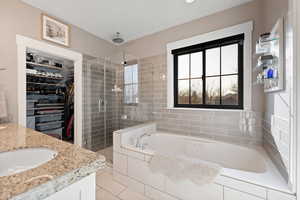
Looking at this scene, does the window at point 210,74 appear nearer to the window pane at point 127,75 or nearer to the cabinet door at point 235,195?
the window pane at point 127,75

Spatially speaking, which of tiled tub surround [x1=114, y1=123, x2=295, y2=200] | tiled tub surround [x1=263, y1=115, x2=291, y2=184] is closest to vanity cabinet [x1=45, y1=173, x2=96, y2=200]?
tiled tub surround [x1=114, y1=123, x2=295, y2=200]

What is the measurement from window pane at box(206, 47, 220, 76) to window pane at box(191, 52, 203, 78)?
120mm

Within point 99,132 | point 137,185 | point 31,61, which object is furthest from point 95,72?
point 137,185

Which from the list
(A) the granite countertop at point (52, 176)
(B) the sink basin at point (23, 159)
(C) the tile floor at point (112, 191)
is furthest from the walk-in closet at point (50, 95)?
(A) the granite countertop at point (52, 176)

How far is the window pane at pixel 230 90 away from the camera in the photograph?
6.97 ft

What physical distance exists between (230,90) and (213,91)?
0.82 feet

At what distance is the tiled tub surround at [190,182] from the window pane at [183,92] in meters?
0.94

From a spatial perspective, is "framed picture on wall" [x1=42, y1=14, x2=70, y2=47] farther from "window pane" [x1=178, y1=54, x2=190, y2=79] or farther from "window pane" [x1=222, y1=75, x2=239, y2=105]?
"window pane" [x1=222, y1=75, x2=239, y2=105]

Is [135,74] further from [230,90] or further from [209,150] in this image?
[209,150]

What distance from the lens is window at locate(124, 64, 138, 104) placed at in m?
2.96

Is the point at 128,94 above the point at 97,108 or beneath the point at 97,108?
above

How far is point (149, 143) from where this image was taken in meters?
2.41

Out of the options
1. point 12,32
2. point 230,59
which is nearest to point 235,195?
point 230,59

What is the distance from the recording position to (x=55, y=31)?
89.8 inches
